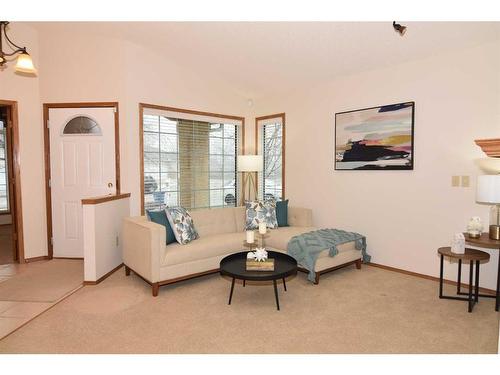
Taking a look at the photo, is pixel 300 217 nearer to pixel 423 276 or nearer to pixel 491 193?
pixel 423 276

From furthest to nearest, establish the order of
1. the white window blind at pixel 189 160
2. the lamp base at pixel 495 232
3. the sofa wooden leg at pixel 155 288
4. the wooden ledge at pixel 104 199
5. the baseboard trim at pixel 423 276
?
the white window blind at pixel 189 160, the wooden ledge at pixel 104 199, the baseboard trim at pixel 423 276, the sofa wooden leg at pixel 155 288, the lamp base at pixel 495 232

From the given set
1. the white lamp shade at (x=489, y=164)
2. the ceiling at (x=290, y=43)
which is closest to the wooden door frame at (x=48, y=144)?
the ceiling at (x=290, y=43)

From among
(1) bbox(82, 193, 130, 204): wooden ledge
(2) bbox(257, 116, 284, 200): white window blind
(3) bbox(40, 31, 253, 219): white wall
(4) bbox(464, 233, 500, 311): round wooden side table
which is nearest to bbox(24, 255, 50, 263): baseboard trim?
(3) bbox(40, 31, 253, 219): white wall

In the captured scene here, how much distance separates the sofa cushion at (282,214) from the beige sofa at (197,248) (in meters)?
0.14

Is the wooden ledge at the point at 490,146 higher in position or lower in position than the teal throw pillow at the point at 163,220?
higher

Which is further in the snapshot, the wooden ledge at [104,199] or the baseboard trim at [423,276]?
the wooden ledge at [104,199]

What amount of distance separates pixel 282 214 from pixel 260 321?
7.11 feet

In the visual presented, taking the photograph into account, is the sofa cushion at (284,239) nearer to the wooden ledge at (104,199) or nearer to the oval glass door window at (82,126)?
the wooden ledge at (104,199)

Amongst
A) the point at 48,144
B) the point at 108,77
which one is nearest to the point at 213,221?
the point at 108,77

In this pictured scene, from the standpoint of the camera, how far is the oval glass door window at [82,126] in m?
4.58

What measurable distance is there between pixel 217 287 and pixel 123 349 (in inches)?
53.8

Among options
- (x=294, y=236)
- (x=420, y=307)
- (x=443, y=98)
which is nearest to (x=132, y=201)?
(x=294, y=236)

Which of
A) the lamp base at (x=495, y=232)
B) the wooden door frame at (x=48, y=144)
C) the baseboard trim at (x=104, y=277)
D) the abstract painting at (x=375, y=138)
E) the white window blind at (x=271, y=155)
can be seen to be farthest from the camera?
the white window blind at (x=271, y=155)

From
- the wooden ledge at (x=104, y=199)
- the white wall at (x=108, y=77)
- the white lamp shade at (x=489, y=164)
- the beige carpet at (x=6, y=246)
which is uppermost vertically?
the white wall at (x=108, y=77)
